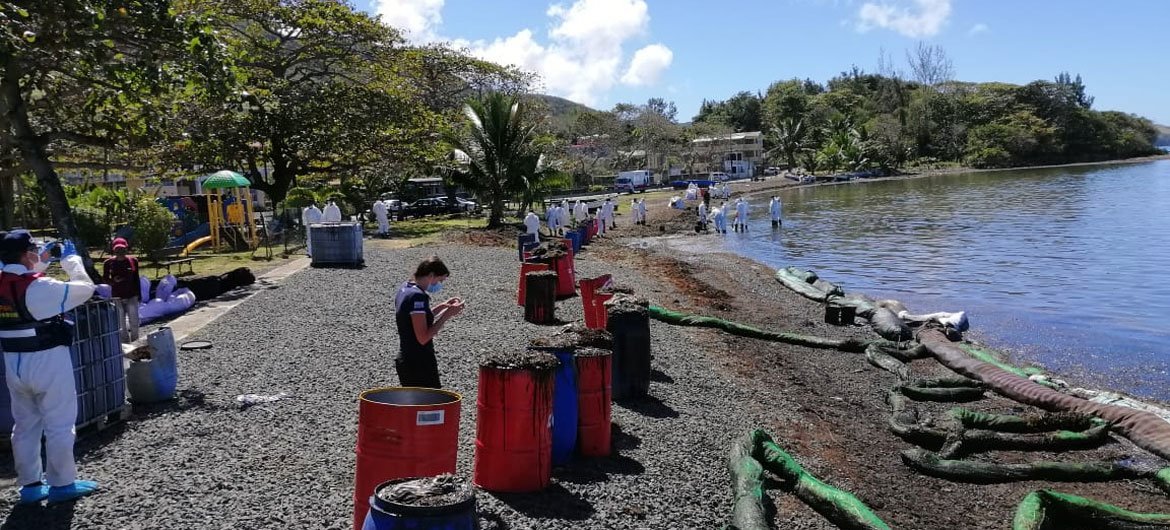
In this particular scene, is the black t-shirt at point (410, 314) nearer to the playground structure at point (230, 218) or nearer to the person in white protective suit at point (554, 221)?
the playground structure at point (230, 218)

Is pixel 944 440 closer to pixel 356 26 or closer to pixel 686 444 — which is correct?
pixel 686 444

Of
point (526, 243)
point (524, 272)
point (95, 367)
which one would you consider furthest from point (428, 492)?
point (526, 243)

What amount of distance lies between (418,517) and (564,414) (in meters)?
2.81

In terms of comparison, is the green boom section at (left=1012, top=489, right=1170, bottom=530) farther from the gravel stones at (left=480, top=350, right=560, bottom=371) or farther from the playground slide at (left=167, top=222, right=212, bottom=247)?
the playground slide at (left=167, top=222, right=212, bottom=247)

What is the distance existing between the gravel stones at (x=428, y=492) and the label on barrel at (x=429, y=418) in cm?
81

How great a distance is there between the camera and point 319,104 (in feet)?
101

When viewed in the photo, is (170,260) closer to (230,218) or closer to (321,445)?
(230,218)

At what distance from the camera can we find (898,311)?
16719mm

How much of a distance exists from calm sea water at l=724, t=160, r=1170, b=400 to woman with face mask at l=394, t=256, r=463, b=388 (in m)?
10.4

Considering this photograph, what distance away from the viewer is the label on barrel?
4.75 m

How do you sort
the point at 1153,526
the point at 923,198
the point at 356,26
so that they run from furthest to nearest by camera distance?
the point at 923,198, the point at 356,26, the point at 1153,526

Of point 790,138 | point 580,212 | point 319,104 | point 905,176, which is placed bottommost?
point 580,212

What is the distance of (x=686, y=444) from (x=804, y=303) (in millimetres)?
12685

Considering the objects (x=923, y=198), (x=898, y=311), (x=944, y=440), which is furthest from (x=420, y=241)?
(x=923, y=198)
